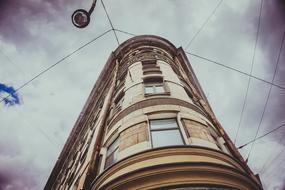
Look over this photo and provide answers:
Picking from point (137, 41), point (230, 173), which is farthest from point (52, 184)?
point (230, 173)

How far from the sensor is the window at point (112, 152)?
7.58 meters

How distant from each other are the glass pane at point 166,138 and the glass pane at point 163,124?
0.97ft

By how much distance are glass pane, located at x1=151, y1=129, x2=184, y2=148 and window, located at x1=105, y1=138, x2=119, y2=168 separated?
5.29ft

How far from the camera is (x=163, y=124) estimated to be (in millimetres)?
8016

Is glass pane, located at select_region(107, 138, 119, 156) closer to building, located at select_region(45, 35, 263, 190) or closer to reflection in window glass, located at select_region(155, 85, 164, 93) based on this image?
building, located at select_region(45, 35, 263, 190)

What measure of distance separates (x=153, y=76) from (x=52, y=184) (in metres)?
22.4

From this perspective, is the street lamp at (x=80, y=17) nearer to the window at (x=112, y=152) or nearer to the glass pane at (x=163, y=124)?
the glass pane at (x=163, y=124)

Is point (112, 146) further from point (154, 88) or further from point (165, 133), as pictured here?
point (154, 88)

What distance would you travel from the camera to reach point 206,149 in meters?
6.27

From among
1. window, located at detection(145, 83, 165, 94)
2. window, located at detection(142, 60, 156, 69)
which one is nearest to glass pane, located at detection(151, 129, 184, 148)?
window, located at detection(145, 83, 165, 94)

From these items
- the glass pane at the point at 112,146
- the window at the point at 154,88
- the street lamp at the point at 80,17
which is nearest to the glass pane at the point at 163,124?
the glass pane at the point at 112,146

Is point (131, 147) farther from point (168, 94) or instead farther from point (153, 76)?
point (153, 76)

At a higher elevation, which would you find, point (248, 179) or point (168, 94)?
point (168, 94)

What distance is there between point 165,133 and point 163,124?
1.88ft
